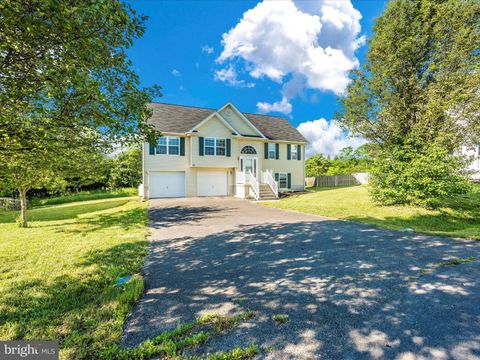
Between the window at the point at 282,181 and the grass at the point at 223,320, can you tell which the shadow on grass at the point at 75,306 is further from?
the window at the point at 282,181

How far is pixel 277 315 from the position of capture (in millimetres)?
2701

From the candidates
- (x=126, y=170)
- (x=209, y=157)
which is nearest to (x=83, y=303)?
(x=209, y=157)

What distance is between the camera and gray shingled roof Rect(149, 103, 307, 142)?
17.5m

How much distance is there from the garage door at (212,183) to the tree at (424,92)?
11.3 metres

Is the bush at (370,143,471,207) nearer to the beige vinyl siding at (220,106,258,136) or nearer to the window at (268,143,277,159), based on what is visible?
the window at (268,143,277,159)

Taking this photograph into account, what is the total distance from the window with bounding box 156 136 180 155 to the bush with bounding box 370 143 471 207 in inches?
528

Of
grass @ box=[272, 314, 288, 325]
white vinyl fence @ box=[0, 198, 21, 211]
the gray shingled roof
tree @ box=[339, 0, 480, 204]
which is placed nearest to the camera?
grass @ box=[272, 314, 288, 325]

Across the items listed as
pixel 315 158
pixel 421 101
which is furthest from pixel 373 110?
pixel 315 158

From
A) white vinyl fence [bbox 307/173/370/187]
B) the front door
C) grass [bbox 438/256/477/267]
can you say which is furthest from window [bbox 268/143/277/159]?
grass [bbox 438/256/477/267]

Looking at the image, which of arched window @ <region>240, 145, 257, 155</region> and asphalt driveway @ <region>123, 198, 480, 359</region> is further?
arched window @ <region>240, 145, 257, 155</region>

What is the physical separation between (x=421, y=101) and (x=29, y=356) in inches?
624

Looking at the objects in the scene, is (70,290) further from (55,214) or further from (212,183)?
(212,183)

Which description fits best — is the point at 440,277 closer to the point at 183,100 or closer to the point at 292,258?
the point at 292,258

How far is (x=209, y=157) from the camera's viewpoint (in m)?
17.8
